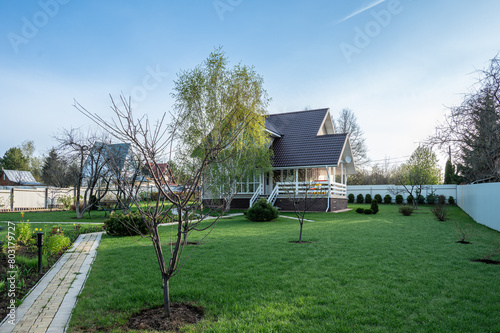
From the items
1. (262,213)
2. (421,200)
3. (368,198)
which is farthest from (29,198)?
(421,200)

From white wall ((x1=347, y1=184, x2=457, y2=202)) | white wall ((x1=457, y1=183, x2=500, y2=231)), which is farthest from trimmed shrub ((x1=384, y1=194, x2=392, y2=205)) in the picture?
white wall ((x1=457, y1=183, x2=500, y2=231))

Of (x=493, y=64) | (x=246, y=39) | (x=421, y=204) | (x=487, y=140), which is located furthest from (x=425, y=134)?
(x=421, y=204)

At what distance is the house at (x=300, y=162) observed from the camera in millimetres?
18203

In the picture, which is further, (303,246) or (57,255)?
(303,246)

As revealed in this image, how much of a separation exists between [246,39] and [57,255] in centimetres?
747

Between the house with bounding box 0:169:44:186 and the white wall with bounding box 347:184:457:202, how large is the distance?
116 feet

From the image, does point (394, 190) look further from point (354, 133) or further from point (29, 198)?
point (29, 198)

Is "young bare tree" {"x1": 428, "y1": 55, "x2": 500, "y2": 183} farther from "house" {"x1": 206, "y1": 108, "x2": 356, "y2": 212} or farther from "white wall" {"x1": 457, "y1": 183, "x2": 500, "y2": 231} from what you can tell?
"house" {"x1": 206, "y1": 108, "x2": 356, "y2": 212}

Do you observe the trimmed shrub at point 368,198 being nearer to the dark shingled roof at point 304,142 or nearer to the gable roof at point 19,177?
the dark shingled roof at point 304,142

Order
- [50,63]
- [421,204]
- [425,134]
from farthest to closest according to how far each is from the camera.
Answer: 1. [421,204]
2. [425,134]
3. [50,63]

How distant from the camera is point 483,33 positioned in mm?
10055

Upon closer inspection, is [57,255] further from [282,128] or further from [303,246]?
[282,128]

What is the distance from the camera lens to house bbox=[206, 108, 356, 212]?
18.2 m

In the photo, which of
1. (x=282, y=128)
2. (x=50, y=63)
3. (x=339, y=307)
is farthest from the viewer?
(x=282, y=128)
